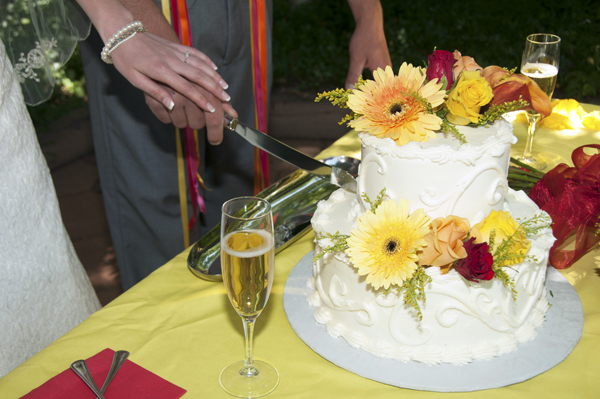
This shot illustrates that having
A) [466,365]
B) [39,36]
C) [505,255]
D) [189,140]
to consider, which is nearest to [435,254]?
[505,255]

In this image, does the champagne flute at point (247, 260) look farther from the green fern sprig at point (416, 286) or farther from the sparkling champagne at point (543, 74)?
the sparkling champagne at point (543, 74)

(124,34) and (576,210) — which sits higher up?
(124,34)

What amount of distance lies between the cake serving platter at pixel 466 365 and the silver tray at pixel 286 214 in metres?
0.24

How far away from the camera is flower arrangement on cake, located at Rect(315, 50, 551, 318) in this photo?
103 centimetres

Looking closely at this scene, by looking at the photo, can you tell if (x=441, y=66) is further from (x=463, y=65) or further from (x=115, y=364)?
(x=115, y=364)

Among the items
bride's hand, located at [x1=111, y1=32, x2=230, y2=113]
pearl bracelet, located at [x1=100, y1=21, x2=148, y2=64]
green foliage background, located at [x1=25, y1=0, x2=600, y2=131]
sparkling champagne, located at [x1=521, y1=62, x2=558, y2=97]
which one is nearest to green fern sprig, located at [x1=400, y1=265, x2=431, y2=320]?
bride's hand, located at [x1=111, y1=32, x2=230, y2=113]

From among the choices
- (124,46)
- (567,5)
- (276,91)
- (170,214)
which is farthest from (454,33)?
(124,46)

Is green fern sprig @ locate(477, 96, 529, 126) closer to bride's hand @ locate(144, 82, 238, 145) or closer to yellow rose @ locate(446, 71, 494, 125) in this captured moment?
yellow rose @ locate(446, 71, 494, 125)

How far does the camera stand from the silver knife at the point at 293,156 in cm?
146

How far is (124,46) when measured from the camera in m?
1.50

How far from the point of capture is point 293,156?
4.81 ft

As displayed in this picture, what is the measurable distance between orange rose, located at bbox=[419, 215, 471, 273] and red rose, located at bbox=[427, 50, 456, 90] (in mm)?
303

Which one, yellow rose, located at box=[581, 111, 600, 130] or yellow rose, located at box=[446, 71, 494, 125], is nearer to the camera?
yellow rose, located at box=[446, 71, 494, 125]

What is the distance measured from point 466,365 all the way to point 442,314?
11cm
